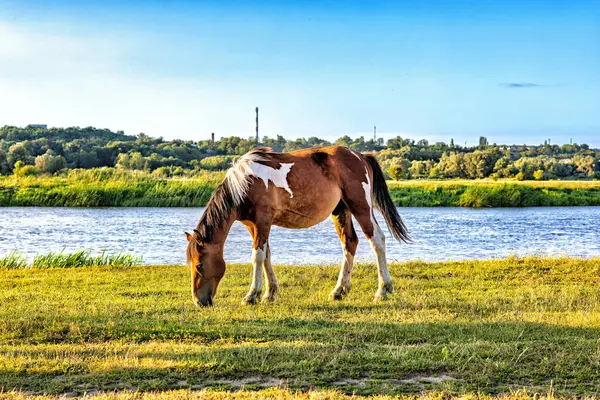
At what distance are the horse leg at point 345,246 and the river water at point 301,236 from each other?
493cm

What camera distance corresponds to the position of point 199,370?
525 cm

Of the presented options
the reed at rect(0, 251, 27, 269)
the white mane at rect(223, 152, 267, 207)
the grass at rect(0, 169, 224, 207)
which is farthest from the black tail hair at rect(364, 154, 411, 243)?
the grass at rect(0, 169, 224, 207)

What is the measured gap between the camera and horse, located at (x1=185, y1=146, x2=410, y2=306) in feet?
26.3

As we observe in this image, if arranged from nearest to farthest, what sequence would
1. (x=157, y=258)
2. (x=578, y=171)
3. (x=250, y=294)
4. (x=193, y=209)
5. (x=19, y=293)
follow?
1. (x=250, y=294)
2. (x=19, y=293)
3. (x=157, y=258)
4. (x=193, y=209)
5. (x=578, y=171)

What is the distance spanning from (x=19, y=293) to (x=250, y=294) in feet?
12.3

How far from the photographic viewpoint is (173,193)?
35062mm

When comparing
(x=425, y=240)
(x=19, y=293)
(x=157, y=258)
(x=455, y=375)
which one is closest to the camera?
(x=455, y=375)

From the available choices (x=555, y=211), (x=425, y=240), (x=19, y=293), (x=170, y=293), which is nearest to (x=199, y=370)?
(x=170, y=293)

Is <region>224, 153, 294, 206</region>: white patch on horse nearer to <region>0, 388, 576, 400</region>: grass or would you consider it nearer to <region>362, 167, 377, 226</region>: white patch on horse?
<region>362, 167, 377, 226</region>: white patch on horse

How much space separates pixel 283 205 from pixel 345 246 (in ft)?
4.41

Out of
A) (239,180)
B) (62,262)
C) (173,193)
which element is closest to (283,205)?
(239,180)

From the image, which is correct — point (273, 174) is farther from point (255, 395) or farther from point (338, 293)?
point (255, 395)

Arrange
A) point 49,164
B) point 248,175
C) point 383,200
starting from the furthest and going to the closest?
point 49,164 < point 383,200 < point 248,175

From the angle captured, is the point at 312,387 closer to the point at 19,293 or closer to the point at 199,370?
the point at 199,370
